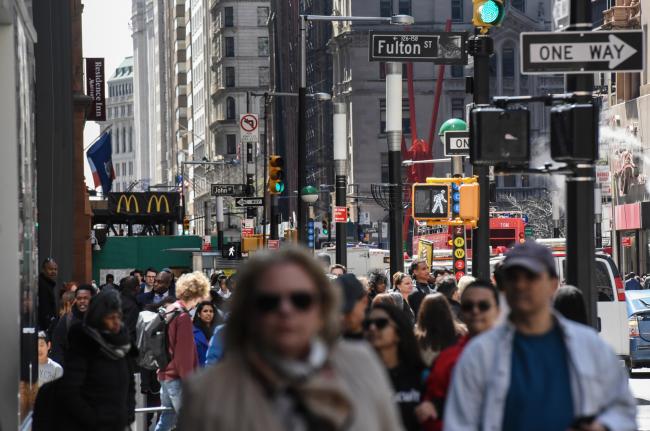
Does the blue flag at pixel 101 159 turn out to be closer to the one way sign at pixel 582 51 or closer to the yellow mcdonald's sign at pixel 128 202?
the yellow mcdonald's sign at pixel 128 202

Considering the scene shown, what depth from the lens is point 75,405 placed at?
9.51m

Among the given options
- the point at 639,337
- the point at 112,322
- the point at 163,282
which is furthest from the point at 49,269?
the point at 639,337

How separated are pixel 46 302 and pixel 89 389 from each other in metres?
10.2

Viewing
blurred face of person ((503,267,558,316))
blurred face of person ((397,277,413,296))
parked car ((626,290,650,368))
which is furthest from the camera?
parked car ((626,290,650,368))

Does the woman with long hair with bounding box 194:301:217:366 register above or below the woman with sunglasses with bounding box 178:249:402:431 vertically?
below

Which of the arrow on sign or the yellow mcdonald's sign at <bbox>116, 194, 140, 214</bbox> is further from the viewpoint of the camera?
the yellow mcdonald's sign at <bbox>116, 194, 140, 214</bbox>

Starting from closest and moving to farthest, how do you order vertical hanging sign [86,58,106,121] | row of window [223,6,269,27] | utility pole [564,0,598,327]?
utility pole [564,0,598,327]
vertical hanging sign [86,58,106,121]
row of window [223,6,269,27]

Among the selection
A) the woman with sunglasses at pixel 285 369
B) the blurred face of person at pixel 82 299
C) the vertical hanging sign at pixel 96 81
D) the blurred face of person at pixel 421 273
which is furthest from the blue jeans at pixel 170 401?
the vertical hanging sign at pixel 96 81

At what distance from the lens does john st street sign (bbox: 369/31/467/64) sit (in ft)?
70.0

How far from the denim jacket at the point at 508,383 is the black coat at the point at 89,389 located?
3.62 metres

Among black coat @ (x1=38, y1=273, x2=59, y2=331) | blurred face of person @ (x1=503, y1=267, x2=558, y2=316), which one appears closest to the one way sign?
blurred face of person @ (x1=503, y1=267, x2=558, y2=316)

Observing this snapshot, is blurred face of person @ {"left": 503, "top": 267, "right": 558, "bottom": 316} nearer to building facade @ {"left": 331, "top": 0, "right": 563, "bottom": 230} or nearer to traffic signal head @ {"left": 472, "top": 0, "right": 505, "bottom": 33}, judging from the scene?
traffic signal head @ {"left": 472, "top": 0, "right": 505, "bottom": 33}

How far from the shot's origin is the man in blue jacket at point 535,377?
623 cm

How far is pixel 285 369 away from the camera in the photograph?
4.49 metres
